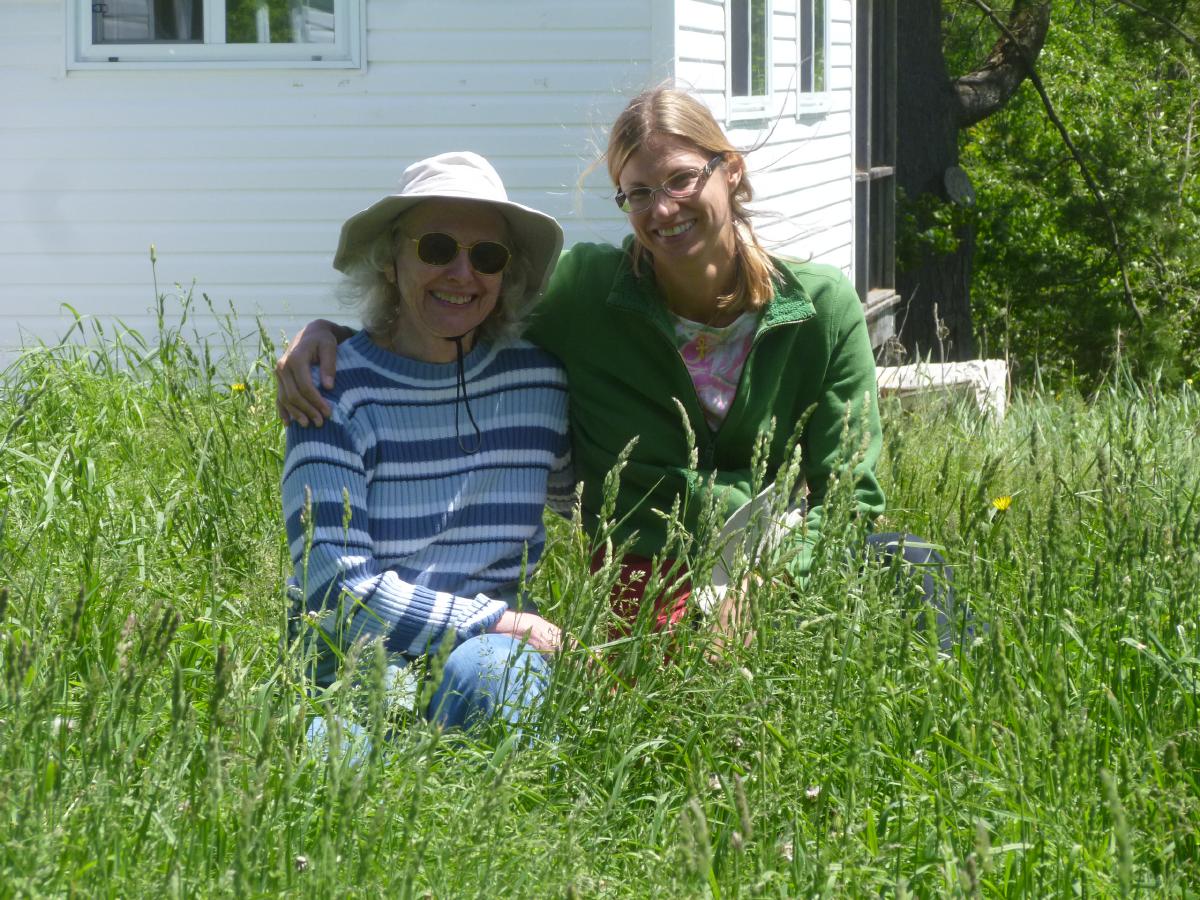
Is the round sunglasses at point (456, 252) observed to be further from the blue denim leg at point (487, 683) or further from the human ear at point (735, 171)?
the blue denim leg at point (487, 683)

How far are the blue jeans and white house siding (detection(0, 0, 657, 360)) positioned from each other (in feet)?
16.6

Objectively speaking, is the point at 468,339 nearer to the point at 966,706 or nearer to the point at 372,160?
the point at 966,706

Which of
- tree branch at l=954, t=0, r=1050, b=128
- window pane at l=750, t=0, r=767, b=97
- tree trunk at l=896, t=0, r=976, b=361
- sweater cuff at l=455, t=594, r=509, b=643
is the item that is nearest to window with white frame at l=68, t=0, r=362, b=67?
window pane at l=750, t=0, r=767, b=97

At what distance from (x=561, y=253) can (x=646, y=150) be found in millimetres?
308

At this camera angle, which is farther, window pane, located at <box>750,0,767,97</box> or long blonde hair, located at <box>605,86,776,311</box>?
window pane, located at <box>750,0,767,97</box>

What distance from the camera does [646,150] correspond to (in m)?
3.37

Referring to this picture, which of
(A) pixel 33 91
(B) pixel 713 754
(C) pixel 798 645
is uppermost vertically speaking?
(A) pixel 33 91

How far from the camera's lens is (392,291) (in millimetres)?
3422

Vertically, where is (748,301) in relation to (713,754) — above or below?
above

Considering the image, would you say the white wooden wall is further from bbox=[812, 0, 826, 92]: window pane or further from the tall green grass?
the tall green grass

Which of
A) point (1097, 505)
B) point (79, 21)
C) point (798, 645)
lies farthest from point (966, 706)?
point (79, 21)

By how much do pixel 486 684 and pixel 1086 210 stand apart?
53.1 ft

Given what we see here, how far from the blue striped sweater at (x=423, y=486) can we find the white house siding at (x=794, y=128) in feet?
13.6

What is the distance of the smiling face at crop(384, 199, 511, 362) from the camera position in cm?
325
